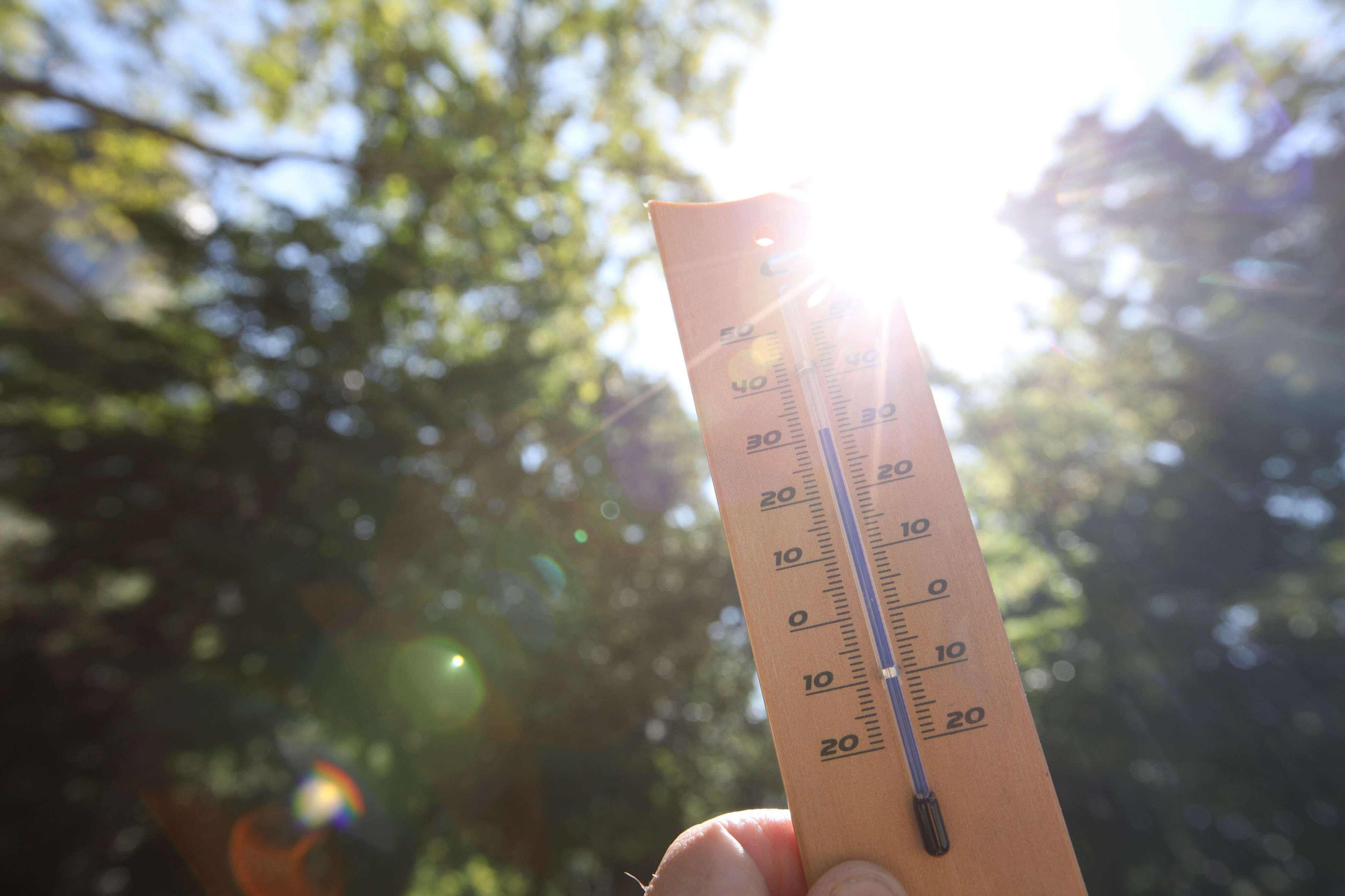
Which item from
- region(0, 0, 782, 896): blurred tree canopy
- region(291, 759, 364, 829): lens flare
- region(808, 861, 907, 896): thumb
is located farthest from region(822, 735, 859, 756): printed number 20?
region(291, 759, 364, 829): lens flare

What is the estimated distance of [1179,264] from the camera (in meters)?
10.4

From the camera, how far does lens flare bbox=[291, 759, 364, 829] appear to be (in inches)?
341

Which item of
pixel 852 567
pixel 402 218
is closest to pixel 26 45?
pixel 402 218

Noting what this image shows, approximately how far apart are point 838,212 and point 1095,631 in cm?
1406

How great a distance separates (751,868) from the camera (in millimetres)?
1646

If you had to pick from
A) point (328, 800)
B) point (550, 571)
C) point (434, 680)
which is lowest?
point (328, 800)

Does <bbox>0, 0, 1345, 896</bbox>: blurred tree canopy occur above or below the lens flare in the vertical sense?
above

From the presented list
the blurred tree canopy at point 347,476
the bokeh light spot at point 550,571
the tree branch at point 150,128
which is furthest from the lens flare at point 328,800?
the tree branch at point 150,128

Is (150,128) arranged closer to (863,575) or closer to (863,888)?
(863,575)

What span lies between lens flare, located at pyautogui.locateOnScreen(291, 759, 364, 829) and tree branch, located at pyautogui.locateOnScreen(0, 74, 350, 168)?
26.9 ft

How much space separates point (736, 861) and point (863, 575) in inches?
33.5

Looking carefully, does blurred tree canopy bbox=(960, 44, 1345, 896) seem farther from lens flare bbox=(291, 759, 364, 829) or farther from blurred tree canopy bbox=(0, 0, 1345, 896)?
lens flare bbox=(291, 759, 364, 829)

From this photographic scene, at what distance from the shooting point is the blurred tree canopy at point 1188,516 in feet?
32.7

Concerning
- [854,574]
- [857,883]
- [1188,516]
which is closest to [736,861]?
[857,883]
